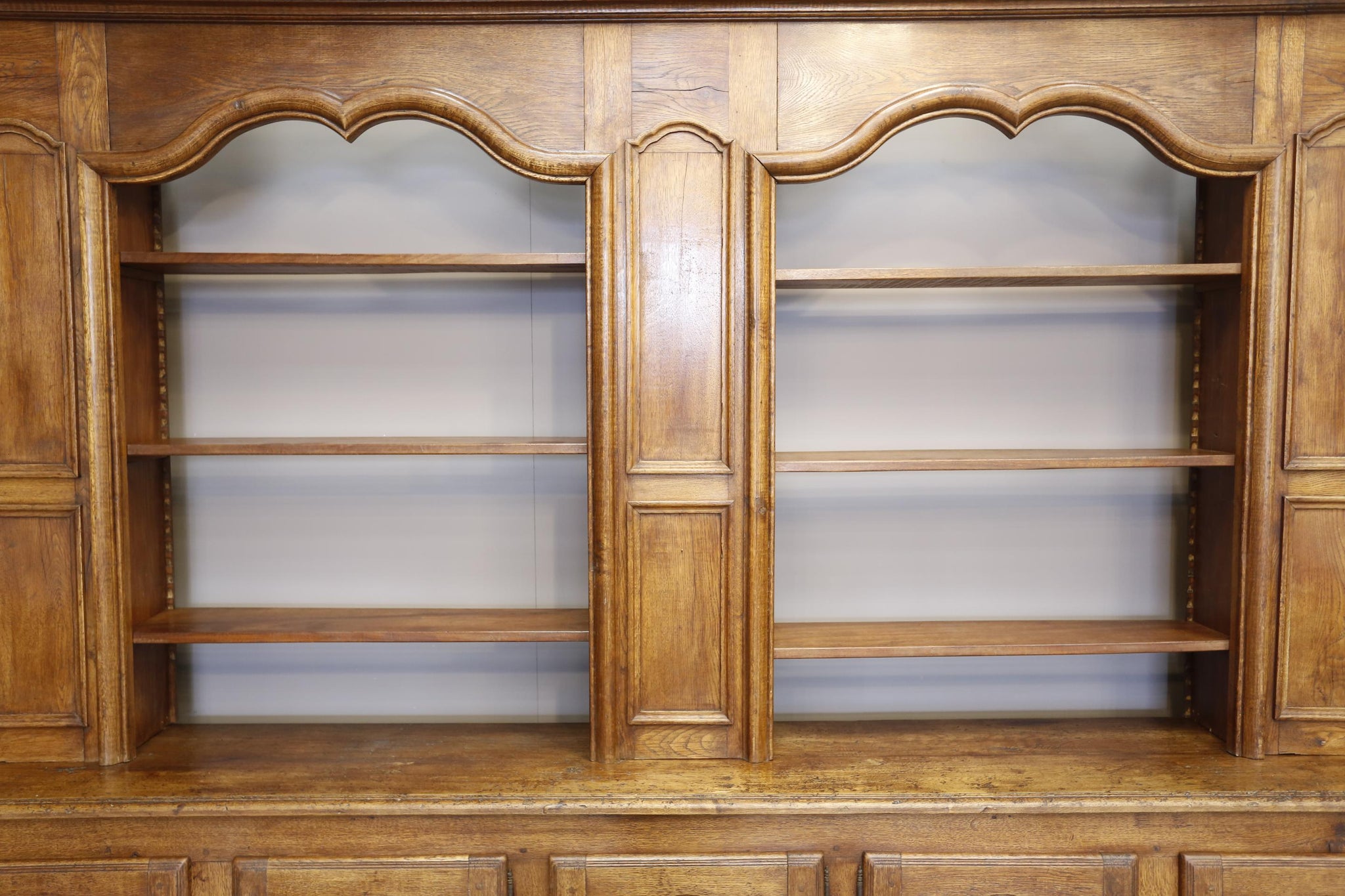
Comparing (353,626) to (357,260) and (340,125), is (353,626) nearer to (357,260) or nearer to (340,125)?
(357,260)

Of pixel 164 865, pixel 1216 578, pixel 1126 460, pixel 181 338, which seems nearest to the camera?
pixel 164 865

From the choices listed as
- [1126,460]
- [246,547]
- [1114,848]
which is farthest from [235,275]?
[1114,848]

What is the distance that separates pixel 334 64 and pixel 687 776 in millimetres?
1971

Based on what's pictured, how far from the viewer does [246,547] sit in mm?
2744

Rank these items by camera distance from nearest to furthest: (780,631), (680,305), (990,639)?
(680,305) < (990,639) < (780,631)

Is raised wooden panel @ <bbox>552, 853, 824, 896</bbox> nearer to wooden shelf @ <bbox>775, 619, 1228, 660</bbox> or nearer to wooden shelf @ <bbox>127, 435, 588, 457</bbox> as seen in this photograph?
wooden shelf @ <bbox>775, 619, 1228, 660</bbox>

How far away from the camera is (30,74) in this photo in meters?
2.21

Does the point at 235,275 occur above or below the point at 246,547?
above

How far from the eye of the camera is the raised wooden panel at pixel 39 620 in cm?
228

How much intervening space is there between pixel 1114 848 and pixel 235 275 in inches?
112

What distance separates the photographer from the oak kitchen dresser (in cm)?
215

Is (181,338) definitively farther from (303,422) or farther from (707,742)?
(707,742)

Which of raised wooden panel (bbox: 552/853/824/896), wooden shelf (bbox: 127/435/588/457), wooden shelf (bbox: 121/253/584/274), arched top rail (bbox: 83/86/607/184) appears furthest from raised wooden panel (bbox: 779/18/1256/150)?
raised wooden panel (bbox: 552/853/824/896)

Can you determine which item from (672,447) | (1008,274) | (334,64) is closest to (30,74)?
(334,64)
